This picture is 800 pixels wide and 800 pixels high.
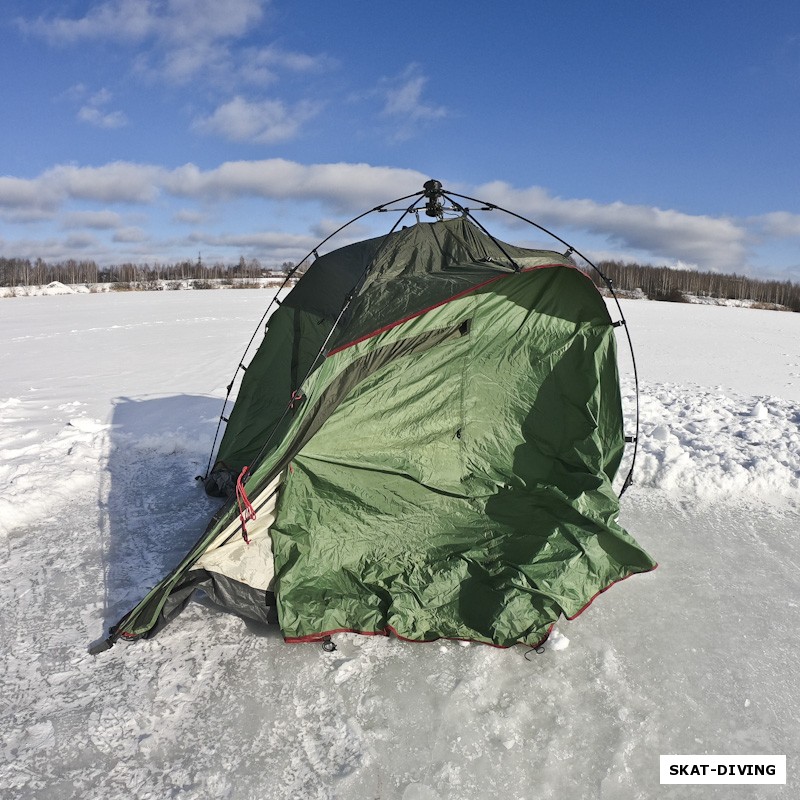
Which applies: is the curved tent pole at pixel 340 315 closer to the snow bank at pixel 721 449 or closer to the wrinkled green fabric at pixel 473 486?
the wrinkled green fabric at pixel 473 486

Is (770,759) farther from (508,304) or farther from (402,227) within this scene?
(402,227)

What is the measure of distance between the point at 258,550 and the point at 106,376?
8460 millimetres

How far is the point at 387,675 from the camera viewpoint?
10.3 feet

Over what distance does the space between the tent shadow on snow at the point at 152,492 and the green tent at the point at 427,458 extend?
1.59 feet

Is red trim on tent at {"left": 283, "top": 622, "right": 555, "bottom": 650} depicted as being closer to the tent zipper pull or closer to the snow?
the snow

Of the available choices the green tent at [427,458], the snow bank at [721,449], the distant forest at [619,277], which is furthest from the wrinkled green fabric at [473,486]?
the distant forest at [619,277]

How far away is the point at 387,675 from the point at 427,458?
1.70 m

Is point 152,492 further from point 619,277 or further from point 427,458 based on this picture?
point 619,277

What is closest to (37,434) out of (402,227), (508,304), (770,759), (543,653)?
(402,227)

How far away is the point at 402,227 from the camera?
4.64 meters

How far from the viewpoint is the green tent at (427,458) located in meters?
3.51

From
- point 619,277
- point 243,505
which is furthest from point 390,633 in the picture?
point 619,277

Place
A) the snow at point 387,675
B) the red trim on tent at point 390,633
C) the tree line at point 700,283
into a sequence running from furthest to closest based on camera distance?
the tree line at point 700,283 < the red trim on tent at point 390,633 < the snow at point 387,675

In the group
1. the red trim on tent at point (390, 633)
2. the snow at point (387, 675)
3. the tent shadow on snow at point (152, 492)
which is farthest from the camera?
the tent shadow on snow at point (152, 492)
